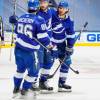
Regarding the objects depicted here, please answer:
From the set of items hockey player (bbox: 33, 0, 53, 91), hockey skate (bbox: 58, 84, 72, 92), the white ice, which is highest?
hockey player (bbox: 33, 0, 53, 91)

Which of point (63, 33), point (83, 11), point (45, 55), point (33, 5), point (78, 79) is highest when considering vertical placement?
point (33, 5)

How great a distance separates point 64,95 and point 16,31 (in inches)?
49.5

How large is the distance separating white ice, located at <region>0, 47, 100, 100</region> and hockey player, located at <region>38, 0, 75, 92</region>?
373mm

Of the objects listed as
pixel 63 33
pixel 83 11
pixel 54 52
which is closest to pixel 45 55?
pixel 54 52

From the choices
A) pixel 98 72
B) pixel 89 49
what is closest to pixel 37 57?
pixel 98 72

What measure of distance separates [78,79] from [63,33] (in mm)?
1641

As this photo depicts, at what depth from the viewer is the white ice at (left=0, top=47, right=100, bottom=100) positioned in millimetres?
8164

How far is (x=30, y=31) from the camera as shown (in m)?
7.52

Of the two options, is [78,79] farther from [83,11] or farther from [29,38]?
[83,11]

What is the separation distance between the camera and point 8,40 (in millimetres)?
15945

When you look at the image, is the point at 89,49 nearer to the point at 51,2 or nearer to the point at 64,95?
the point at 51,2

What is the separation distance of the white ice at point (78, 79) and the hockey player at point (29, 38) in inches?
21.3

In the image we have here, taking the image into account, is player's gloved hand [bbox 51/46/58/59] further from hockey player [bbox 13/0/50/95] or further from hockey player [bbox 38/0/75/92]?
hockey player [bbox 13/0/50/95]

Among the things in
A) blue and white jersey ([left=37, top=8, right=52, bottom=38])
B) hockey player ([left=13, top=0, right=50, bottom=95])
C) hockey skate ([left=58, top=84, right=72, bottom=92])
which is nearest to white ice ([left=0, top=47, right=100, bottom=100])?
hockey skate ([left=58, top=84, right=72, bottom=92])
